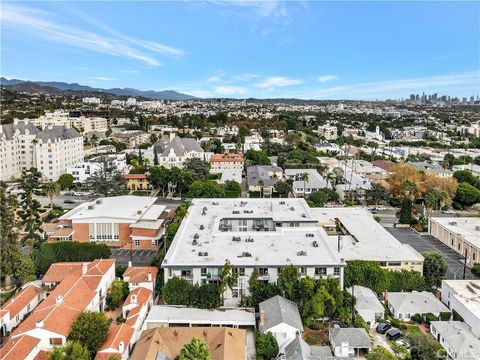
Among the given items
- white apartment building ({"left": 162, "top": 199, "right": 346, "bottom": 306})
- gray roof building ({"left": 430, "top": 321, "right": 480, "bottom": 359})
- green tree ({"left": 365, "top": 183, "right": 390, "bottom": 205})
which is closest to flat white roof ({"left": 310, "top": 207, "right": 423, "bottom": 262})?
white apartment building ({"left": 162, "top": 199, "right": 346, "bottom": 306})

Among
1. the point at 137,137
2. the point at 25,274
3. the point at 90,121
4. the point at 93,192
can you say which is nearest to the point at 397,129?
the point at 137,137

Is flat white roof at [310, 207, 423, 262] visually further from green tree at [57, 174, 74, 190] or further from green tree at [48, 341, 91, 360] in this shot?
green tree at [57, 174, 74, 190]

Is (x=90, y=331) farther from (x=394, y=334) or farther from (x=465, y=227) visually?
(x=465, y=227)

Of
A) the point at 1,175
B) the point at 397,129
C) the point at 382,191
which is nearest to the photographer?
the point at 382,191

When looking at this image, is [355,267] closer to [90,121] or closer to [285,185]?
[285,185]

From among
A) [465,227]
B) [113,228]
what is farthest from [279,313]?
[465,227]
